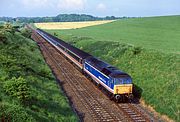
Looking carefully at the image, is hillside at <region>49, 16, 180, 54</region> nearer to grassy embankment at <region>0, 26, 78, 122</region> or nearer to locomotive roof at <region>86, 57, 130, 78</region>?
locomotive roof at <region>86, 57, 130, 78</region>

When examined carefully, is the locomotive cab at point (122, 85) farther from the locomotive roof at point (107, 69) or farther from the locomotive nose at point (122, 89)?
the locomotive roof at point (107, 69)

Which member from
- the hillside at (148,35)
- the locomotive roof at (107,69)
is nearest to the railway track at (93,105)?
the locomotive roof at (107,69)

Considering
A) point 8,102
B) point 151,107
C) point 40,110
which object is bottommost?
point 151,107

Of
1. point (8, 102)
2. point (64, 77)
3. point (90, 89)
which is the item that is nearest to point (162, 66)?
point (90, 89)

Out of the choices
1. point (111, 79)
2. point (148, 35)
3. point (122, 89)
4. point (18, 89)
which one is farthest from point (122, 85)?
point (148, 35)

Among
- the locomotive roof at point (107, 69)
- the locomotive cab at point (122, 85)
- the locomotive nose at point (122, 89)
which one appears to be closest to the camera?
the locomotive cab at point (122, 85)

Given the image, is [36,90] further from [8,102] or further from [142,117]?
[142,117]

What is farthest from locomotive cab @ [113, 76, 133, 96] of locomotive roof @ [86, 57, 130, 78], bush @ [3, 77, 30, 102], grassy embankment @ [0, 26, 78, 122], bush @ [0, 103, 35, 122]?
bush @ [0, 103, 35, 122]

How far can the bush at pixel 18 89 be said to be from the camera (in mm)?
20859

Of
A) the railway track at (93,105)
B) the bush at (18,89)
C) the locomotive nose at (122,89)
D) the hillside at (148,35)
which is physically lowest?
the railway track at (93,105)

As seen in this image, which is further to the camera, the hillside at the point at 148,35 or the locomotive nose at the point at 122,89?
the hillside at the point at 148,35

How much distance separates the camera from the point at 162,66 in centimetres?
3412

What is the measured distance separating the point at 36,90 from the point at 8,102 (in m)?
6.48

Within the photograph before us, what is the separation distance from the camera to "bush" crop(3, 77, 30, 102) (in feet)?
68.4
